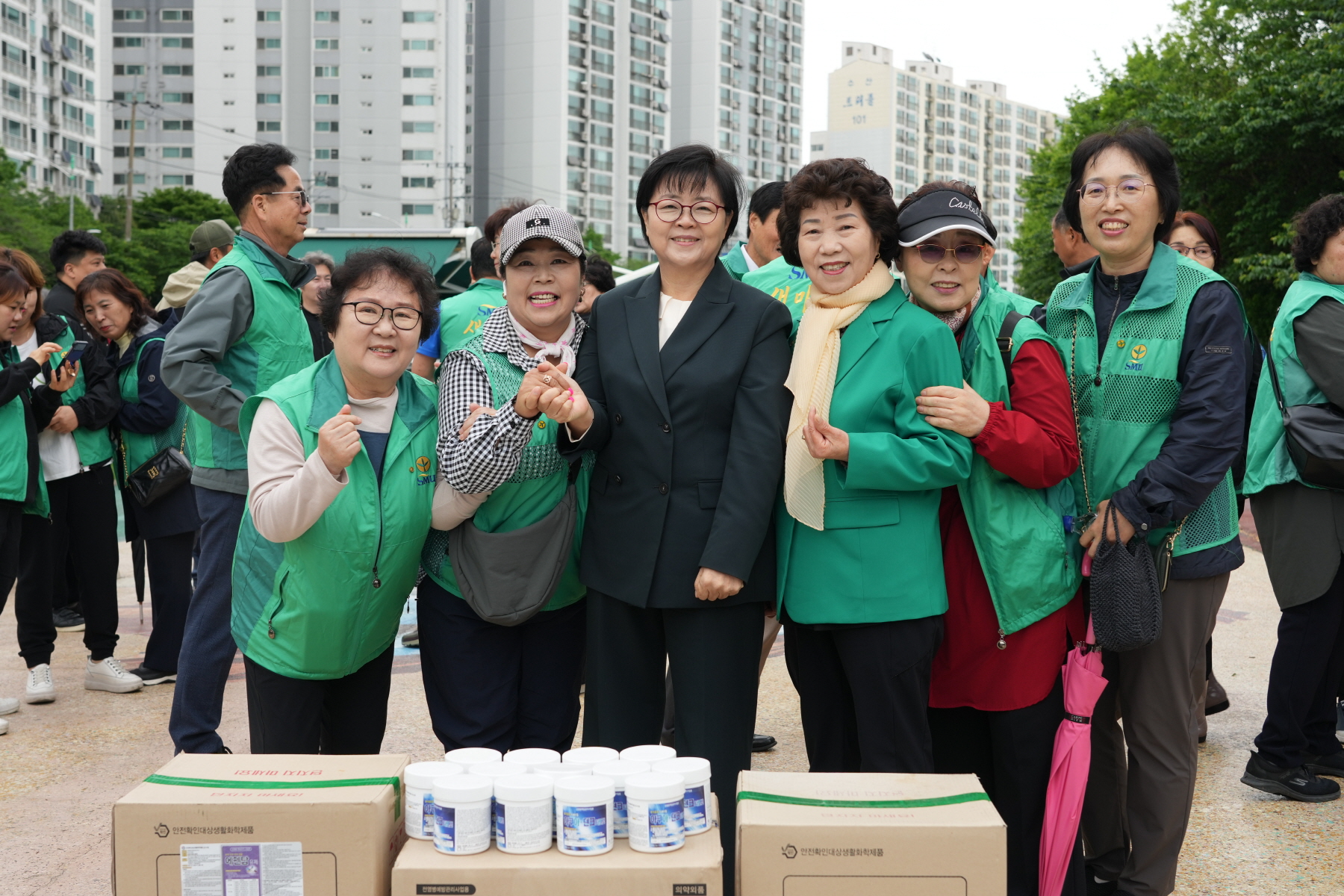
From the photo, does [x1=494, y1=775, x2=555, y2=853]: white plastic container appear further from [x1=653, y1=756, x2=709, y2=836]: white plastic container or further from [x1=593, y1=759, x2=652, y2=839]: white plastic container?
[x1=653, y1=756, x2=709, y2=836]: white plastic container

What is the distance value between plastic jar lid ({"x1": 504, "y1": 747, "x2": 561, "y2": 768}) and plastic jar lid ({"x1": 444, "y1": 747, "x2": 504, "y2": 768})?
0.09 ft

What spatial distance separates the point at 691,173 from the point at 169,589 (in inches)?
145

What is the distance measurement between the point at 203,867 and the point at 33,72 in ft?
219

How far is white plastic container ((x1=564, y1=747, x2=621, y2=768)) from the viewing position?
84.7 inches

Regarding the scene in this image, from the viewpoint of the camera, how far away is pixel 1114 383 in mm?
2908

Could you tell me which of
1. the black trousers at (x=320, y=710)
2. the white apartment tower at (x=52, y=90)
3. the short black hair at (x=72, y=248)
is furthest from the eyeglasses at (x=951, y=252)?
the white apartment tower at (x=52, y=90)

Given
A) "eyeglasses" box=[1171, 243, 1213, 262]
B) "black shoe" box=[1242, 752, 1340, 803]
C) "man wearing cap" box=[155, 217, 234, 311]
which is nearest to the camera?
"black shoe" box=[1242, 752, 1340, 803]

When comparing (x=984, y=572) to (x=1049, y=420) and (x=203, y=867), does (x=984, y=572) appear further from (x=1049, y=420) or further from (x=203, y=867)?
(x=203, y=867)

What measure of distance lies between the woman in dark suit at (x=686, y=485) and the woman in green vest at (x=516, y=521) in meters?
0.15

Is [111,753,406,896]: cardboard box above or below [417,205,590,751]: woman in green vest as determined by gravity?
below

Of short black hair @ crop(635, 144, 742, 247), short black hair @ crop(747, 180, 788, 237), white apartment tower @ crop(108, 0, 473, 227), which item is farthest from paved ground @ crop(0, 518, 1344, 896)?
white apartment tower @ crop(108, 0, 473, 227)

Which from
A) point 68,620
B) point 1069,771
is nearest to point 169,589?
point 68,620

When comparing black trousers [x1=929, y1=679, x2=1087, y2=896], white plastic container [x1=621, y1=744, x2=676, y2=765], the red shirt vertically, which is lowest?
black trousers [x1=929, y1=679, x2=1087, y2=896]

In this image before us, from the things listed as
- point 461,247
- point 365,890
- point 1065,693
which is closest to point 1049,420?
point 1065,693
